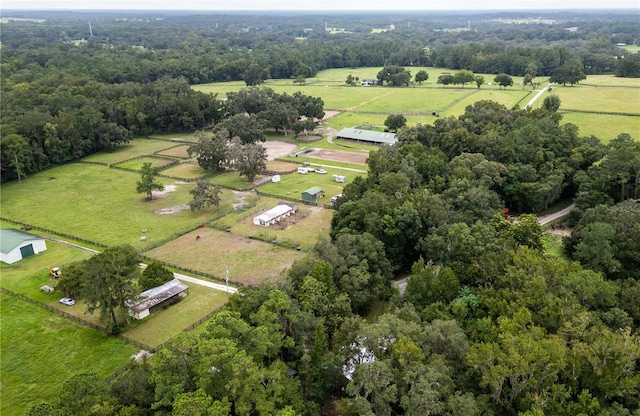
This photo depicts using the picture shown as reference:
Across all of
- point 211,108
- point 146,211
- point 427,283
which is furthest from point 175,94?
point 427,283

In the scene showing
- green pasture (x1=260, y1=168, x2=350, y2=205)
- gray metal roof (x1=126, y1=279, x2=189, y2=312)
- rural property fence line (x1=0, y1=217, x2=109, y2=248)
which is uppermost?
gray metal roof (x1=126, y1=279, x2=189, y2=312)

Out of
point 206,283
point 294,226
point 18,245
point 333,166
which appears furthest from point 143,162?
point 206,283

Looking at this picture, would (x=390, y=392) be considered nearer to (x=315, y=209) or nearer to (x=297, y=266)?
(x=297, y=266)

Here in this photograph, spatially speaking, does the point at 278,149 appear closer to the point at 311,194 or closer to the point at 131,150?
the point at 311,194

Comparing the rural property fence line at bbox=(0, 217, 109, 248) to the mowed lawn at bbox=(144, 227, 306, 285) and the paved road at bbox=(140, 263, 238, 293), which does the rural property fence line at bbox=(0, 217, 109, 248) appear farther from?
the paved road at bbox=(140, 263, 238, 293)

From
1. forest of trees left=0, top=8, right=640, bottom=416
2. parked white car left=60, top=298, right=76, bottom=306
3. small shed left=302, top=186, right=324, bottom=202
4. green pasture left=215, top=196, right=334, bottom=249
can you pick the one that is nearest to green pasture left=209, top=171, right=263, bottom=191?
green pasture left=215, top=196, right=334, bottom=249

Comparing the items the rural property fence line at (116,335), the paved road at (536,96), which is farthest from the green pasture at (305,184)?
the paved road at (536,96)
